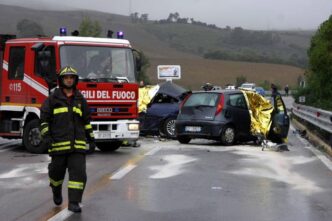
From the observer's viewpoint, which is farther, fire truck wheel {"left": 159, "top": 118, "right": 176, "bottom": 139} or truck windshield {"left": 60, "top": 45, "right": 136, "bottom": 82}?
fire truck wheel {"left": 159, "top": 118, "right": 176, "bottom": 139}

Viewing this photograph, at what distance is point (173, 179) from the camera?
1088cm

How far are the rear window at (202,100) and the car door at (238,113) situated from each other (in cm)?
37

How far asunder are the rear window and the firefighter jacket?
9654mm

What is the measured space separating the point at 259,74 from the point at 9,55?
322 feet

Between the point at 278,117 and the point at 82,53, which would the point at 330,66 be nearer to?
the point at 278,117

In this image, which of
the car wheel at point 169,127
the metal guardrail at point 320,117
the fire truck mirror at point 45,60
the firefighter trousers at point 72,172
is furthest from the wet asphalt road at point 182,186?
the car wheel at point 169,127

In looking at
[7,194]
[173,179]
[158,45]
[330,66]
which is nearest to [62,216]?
[7,194]

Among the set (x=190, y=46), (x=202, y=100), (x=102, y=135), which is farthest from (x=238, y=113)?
(x=190, y=46)

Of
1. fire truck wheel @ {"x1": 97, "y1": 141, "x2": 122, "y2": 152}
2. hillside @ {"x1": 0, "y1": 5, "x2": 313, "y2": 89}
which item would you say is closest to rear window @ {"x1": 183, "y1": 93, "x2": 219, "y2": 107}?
fire truck wheel @ {"x1": 97, "y1": 141, "x2": 122, "y2": 152}

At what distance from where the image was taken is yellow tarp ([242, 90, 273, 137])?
58.1 feet

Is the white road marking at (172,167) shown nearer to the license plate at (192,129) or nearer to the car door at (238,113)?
the license plate at (192,129)

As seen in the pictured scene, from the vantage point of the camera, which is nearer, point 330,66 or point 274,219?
point 274,219

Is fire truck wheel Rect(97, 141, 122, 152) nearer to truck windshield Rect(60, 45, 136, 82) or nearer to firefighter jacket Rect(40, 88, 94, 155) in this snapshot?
truck windshield Rect(60, 45, 136, 82)

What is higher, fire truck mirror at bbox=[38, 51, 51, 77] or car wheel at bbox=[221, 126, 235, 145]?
fire truck mirror at bbox=[38, 51, 51, 77]
